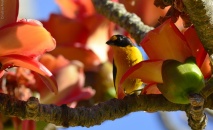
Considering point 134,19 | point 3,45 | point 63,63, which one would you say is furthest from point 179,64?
point 63,63

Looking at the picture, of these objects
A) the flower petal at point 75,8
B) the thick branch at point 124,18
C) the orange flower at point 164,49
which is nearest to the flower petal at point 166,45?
the orange flower at point 164,49

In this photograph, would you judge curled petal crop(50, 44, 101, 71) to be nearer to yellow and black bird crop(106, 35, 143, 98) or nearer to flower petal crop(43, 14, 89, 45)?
flower petal crop(43, 14, 89, 45)

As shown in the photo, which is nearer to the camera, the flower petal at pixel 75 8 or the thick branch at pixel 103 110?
the thick branch at pixel 103 110

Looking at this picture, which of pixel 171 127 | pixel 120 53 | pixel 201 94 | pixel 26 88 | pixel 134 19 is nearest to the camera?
pixel 201 94

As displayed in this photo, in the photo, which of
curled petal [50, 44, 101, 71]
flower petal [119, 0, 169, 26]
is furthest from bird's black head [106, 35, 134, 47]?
curled petal [50, 44, 101, 71]

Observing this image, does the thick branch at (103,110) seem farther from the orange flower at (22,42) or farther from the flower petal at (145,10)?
the flower petal at (145,10)

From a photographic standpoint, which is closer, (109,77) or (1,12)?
(1,12)

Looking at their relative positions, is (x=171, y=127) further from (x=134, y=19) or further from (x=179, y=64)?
(x=179, y=64)
